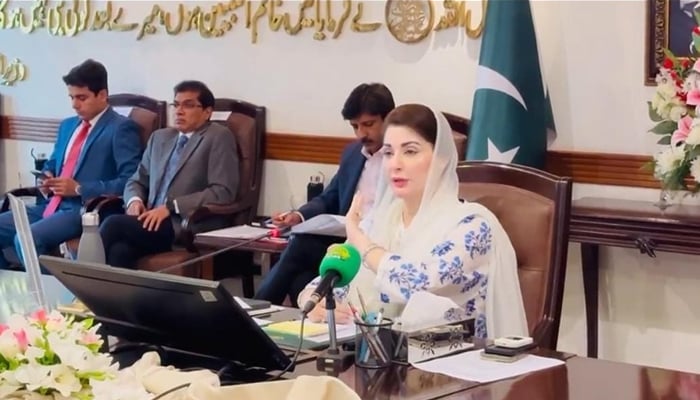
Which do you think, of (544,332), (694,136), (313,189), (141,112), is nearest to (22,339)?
(544,332)

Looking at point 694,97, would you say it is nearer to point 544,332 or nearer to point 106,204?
point 544,332

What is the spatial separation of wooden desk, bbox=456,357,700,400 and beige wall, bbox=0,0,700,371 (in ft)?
7.44

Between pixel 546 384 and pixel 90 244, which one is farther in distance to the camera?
pixel 90 244

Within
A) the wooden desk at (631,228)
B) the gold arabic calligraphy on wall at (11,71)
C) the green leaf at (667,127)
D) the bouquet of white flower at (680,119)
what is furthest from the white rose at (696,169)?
the gold arabic calligraphy on wall at (11,71)

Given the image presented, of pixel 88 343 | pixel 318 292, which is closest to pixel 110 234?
pixel 318 292

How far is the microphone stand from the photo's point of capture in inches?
81.3

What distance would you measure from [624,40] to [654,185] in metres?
0.58

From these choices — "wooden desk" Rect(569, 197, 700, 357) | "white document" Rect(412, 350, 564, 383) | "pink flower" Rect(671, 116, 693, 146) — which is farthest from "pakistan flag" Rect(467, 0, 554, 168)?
"white document" Rect(412, 350, 564, 383)

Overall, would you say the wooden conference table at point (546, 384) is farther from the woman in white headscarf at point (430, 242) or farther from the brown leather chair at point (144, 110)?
the brown leather chair at point (144, 110)

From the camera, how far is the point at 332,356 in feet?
6.93

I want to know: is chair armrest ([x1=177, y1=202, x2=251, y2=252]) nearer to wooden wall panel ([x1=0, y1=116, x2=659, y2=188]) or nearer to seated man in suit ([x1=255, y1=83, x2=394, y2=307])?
seated man in suit ([x1=255, y1=83, x2=394, y2=307])

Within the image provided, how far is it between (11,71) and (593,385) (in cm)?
518

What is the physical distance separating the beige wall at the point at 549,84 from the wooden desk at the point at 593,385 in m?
2.27

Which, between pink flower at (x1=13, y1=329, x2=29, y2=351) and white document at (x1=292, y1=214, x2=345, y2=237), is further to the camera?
white document at (x1=292, y1=214, x2=345, y2=237)
